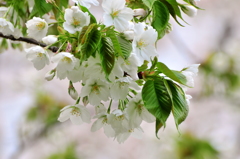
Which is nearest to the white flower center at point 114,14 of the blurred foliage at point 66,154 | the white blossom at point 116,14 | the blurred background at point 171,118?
the white blossom at point 116,14

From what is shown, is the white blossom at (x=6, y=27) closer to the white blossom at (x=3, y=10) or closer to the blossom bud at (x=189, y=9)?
the white blossom at (x=3, y=10)

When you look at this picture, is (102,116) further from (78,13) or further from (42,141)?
(42,141)

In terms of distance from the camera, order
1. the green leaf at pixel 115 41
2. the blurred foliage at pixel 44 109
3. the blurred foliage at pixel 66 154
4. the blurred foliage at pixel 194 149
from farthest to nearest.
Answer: the blurred foliage at pixel 44 109 < the blurred foliage at pixel 66 154 < the blurred foliage at pixel 194 149 < the green leaf at pixel 115 41

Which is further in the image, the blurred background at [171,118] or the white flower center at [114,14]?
the blurred background at [171,118]

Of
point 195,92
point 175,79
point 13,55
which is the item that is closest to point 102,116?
point 175,79

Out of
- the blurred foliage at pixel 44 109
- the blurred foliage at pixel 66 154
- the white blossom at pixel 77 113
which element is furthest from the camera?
the blurred foliage at pixel 44 109

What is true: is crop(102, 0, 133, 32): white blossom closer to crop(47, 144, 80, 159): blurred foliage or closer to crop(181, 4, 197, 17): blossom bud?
crop(181, 4, 197, 17): blossom bud

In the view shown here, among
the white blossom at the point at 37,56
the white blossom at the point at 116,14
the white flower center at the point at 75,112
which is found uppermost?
the white blossom at the point at 116,14
